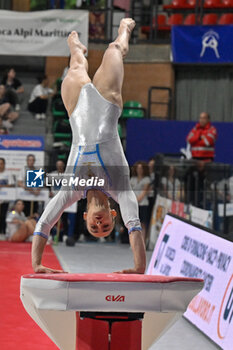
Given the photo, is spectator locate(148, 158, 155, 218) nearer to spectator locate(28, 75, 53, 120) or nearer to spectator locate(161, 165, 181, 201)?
spectator locate(161, 165, 181, 201)

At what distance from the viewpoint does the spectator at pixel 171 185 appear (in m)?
11.6

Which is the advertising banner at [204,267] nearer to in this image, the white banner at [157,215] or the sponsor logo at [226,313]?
the sponsor logo at [226,313]

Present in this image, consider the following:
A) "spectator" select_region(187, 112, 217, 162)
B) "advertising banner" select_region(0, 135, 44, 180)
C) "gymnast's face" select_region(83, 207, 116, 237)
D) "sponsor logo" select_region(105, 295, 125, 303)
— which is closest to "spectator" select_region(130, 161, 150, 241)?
"spectator" select_region(187, 112, 217, 162)

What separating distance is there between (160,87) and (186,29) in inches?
64.2

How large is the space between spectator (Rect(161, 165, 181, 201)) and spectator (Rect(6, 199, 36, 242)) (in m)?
2.41

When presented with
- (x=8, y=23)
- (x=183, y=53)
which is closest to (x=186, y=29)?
(x=183, y=53)

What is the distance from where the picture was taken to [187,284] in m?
4.99

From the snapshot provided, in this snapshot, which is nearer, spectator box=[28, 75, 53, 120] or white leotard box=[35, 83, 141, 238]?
white leotard box=[35, 83, 141, 238]

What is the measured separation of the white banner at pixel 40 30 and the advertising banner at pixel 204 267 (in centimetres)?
666

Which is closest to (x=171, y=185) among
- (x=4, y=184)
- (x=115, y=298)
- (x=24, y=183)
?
(x=24, y=183)

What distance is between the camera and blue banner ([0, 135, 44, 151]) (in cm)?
1305

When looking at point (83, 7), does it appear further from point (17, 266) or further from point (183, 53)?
point (17, 266)

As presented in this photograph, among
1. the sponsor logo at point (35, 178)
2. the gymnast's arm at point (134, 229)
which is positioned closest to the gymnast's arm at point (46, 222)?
the gymnast's arm at point (134, 229)

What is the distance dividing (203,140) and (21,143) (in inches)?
129
